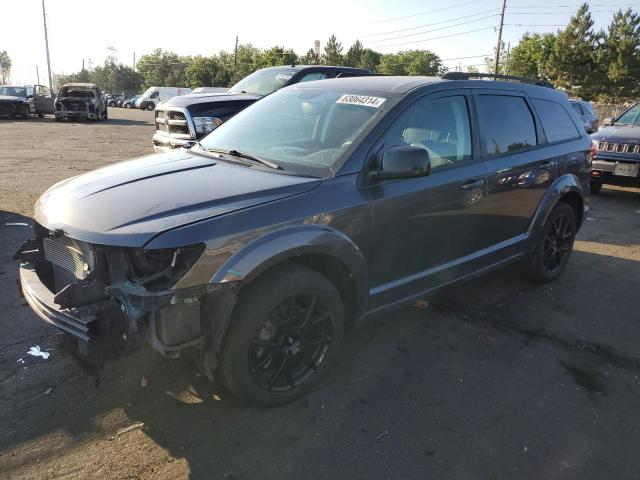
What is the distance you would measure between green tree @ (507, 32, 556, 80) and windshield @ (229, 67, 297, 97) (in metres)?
63.9

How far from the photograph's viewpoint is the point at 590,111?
15516mm

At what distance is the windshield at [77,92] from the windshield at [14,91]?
4079 millimetres

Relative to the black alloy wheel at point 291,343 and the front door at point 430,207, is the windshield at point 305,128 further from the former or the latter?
the black alloy wheel at point 291,343

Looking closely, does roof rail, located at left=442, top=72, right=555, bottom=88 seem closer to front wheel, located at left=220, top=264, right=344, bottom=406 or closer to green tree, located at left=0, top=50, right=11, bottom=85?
front wheel, located at left=220, top=264, right=344, bottom=406

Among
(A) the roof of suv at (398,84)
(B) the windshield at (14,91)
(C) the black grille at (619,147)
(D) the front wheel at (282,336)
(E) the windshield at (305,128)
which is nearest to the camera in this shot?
(D) the front wheel at (282,336)

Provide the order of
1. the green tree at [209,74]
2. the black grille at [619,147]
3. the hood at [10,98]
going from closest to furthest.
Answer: the black grille at [619,147], the hood at [10,98], the green tree at [209,74]

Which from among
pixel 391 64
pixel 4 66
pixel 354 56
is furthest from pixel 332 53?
pixel 4 66

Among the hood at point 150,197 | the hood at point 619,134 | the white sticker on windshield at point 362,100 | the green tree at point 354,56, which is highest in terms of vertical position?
the green tree at point 354,56

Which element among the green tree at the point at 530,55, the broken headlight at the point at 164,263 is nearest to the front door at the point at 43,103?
the broken headlight at the point at 164,263

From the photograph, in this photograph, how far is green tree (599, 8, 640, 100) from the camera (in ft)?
162

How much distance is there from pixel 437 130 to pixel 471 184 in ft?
1.56

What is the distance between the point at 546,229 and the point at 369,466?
10.5ft

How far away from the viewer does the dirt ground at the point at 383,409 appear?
257 centimetres

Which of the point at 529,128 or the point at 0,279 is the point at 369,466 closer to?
the point at 529,128
